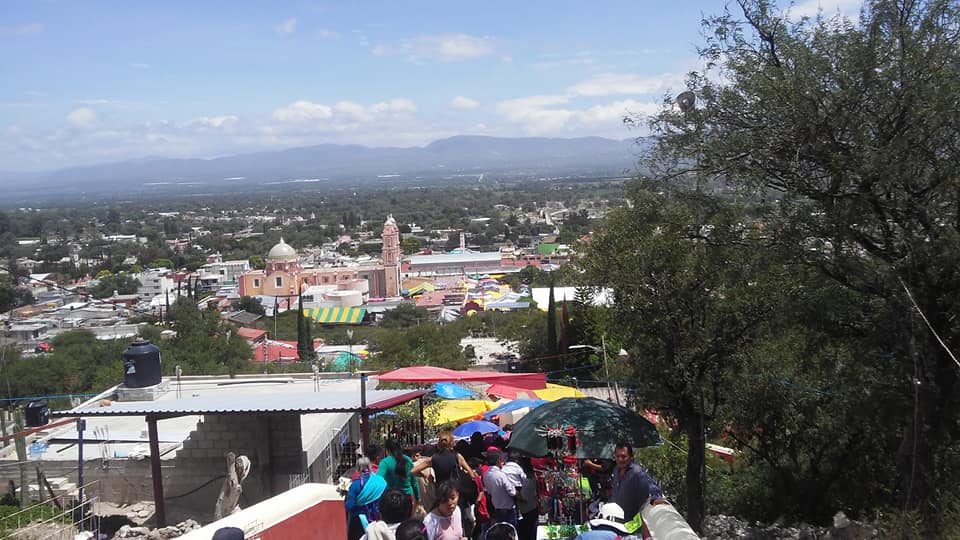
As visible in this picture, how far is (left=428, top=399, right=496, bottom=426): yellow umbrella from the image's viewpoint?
517 inches

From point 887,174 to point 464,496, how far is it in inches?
160

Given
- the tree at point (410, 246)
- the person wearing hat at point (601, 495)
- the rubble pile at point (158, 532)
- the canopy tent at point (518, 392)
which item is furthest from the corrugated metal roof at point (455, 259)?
the person wearing hat at point (601, 495)

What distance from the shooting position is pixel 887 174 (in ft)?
21.0

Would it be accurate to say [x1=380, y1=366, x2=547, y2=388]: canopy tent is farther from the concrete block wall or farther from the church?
the church

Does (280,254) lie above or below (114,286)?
above

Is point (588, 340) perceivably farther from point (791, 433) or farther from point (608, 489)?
point (608, 489)

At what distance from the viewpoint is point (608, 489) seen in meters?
6.83

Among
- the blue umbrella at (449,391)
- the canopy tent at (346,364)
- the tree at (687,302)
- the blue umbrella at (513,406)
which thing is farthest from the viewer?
the canopy tent at (346,364)

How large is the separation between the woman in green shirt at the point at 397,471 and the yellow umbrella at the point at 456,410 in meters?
6.79

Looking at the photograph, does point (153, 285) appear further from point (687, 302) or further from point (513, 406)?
point (687, 302)

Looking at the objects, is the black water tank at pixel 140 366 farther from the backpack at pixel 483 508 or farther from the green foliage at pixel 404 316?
the green foliage at pixel 404 316

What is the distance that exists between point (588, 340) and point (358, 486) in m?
Answer: 22.0

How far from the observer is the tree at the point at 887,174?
6.49 m

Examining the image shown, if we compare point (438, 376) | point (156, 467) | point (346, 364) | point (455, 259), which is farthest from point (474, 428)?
point (455, 259)
